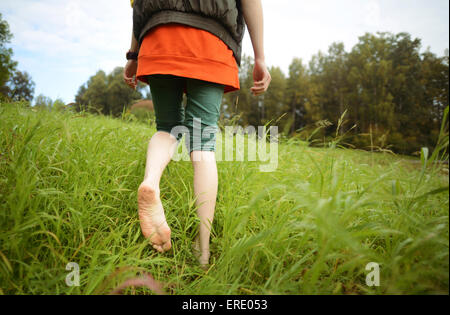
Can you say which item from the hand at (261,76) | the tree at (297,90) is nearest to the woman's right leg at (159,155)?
the hand at (261,76)

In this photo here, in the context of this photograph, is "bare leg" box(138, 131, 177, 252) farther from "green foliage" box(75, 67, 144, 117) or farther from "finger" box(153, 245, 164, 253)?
"green foliage" box(75, 67, 144, 117)

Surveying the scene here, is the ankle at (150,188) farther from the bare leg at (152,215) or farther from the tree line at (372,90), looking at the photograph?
the tree line at (372,90)

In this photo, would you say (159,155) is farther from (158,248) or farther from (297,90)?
(297,90)

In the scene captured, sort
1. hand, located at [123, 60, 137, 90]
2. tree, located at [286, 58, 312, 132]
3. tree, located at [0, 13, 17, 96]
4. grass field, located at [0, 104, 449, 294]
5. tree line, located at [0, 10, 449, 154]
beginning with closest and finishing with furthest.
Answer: grass field, located at [0, 104, 449, 294] → hand, located at [123, 60, 137, 90] → tree, located at [0, 13, 17, 96] → tree line, located at [0, 10, 449, 154] → tree, located at [286, 58, 312, 132]

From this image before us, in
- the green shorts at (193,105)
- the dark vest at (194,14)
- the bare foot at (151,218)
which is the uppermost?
the dark vest at (194,14)

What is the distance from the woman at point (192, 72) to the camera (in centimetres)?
105

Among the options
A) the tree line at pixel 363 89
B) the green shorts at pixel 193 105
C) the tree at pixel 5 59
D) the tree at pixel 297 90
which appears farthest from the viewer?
the tree at pixel 297 90

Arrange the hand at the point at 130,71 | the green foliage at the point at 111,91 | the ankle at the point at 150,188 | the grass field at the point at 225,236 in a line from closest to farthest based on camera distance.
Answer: the grass field at the point at 225,236 < the ankle at the point at 150,188 < the hand at the point at 130,71 < the green foliage at the point at 111,91

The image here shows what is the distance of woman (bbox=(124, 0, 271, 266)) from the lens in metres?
1.05

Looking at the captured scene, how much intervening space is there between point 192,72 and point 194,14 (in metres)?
0.28

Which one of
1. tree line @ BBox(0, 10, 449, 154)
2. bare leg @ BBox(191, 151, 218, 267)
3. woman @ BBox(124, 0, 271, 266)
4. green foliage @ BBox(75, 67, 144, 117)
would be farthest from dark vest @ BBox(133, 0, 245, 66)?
green foliage @ BBox(75, 67, 144, 117)

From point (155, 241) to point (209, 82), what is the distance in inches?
32.8

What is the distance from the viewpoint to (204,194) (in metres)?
1.13
